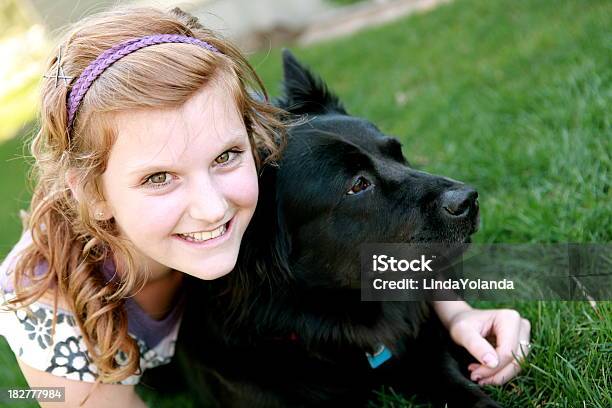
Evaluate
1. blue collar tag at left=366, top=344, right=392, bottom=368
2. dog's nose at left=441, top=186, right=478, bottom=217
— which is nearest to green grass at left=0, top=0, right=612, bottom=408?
blue collar tag at left=366, top=344, right=392, bottom=368

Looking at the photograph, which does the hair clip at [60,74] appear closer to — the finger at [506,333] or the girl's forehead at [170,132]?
the girl's forehead at [170,132]

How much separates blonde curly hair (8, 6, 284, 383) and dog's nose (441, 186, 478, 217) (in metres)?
0.58

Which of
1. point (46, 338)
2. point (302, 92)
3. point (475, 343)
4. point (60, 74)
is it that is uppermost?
point (60, 74)

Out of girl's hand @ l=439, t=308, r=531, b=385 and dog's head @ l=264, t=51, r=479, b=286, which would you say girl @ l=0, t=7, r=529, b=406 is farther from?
dog's head @ l=264, t=51, r=479, b=286

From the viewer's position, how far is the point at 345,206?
2.07 metres

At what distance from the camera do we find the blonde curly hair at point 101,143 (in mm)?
1695

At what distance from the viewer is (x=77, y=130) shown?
5.72 feet

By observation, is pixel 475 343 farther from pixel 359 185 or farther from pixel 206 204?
pixel 206 204

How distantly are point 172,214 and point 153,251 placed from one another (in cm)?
18

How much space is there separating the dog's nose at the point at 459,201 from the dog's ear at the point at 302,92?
683mm

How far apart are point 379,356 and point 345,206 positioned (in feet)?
1.88

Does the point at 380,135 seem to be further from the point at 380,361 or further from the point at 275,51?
the point at 275,51

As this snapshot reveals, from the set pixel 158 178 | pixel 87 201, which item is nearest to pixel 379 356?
pixel 158 178
